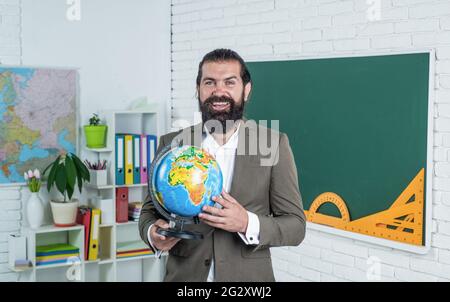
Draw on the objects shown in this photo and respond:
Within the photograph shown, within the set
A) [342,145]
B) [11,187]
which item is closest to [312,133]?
[342,145]

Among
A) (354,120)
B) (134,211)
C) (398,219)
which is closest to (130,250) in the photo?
(134,211)

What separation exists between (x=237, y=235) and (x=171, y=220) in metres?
0.22

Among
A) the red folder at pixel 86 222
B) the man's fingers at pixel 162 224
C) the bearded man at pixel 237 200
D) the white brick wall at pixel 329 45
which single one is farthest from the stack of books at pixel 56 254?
the man's fingers at pixel 162 224

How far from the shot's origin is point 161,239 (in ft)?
6.40

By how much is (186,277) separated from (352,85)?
1817mm

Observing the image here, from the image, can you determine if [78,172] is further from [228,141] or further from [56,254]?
[228,141]

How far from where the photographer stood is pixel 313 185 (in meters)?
3.70

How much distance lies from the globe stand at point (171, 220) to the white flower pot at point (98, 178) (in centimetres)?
244

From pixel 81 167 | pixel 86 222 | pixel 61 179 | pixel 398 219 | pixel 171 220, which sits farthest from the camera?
pixel 86 222

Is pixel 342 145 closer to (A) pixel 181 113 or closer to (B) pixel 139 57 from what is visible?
(A) pixel 181 113

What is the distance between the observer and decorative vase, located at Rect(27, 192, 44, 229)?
162 inches

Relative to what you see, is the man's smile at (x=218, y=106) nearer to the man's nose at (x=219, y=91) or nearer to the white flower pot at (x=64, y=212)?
the man's nose at (x=219, y=91)

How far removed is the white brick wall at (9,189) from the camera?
420 cm

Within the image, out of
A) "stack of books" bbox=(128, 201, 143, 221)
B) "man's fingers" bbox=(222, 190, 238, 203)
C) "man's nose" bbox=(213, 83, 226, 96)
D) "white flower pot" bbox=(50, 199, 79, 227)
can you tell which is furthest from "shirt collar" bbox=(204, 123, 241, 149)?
"stack of books" bbox=(128, 201, 143, 221)
